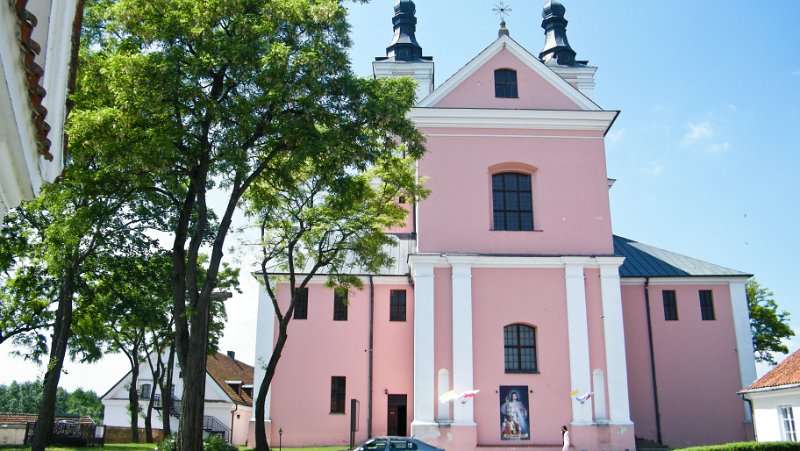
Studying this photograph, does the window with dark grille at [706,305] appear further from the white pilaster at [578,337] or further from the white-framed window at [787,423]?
the white-framed window at [787,423]

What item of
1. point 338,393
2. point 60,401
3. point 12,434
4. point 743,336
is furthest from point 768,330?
point 60,401

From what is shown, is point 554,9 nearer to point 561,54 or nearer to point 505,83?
point 561,54

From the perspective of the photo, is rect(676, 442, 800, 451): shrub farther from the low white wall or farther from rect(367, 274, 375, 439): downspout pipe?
the low white wall

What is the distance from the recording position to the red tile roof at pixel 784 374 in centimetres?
1983

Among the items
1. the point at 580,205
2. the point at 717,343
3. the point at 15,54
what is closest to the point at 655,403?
the point at 717,343

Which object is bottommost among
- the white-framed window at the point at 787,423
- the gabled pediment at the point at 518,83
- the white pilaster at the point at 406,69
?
the white-framed window at the point at 787,423

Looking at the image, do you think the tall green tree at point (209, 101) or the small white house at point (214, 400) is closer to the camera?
the tall green tree at point (209, 101)

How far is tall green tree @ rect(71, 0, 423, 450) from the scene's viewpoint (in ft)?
44.8

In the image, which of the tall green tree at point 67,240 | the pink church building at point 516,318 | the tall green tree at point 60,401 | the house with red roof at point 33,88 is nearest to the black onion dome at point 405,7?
the pink church building at point 516,318

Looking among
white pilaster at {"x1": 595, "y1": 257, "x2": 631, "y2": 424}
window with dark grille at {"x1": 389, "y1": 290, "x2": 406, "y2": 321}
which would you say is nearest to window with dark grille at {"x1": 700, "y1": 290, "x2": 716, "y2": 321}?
white pilaster at {"x1": 595, "y1": 257, "x2": 631, "y2": 424}

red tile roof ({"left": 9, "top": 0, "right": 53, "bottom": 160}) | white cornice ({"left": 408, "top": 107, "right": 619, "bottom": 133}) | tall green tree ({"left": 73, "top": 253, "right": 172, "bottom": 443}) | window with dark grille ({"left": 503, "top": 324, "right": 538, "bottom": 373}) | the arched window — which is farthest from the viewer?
the arched window

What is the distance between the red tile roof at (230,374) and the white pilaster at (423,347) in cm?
2061

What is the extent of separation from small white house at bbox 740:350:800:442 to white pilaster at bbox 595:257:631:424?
3822 millimetres

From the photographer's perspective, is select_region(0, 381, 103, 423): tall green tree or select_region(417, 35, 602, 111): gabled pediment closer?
select_region(417, 35, 602, 111): gabled pediment
